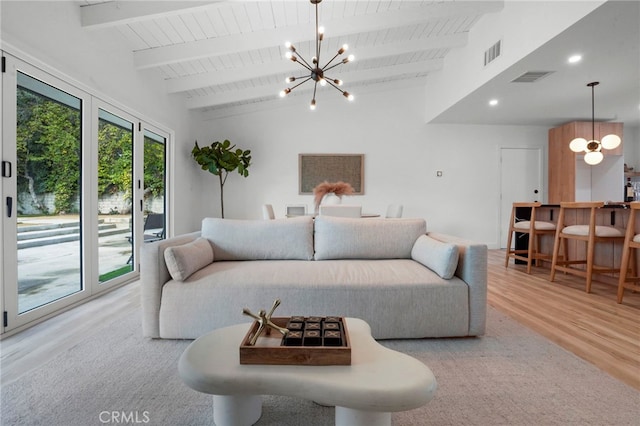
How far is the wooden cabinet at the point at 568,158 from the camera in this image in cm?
534

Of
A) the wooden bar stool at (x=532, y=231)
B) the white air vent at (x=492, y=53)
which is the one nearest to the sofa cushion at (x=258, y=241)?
the wooden bar stool at (x=532, y=231)

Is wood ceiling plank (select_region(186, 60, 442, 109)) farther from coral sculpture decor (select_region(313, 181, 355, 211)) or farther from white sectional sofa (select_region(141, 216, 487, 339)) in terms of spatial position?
white sectional sofa (select_region(141, 216, 487, 339))

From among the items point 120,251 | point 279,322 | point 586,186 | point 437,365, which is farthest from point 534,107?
point 120,251

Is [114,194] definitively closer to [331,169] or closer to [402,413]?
[402,413]

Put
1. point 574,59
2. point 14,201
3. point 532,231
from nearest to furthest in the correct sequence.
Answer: point 14,201
point 574,59
point 532,231

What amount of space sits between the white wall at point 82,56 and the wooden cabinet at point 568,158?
6.45 m

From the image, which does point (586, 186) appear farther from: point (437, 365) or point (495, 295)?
point (437, 365)

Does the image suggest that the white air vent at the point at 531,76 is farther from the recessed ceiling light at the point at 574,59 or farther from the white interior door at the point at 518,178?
the white interior door at the point at 518,178

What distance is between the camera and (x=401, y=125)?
19.9ft

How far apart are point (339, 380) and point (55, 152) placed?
2907 mm

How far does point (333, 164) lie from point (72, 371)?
4.97 m

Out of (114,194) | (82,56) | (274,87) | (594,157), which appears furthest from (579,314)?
(274,87)

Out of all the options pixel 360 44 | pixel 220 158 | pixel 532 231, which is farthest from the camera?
pixel 220 158

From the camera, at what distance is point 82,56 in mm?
2797
